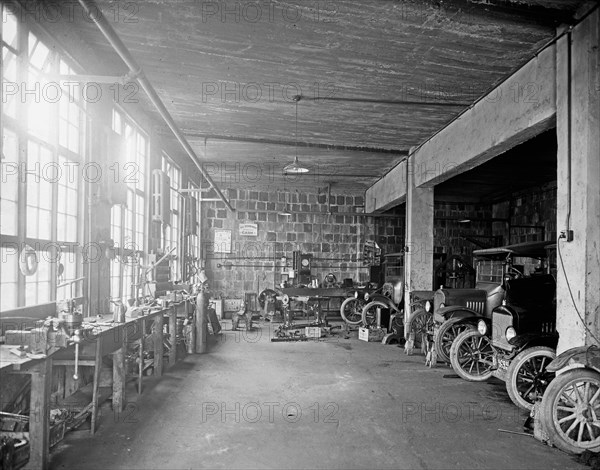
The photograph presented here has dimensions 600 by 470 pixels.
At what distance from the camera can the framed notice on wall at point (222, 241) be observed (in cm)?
1302

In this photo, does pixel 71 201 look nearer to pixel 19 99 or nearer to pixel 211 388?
pixel 19 99

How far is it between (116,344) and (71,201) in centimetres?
164

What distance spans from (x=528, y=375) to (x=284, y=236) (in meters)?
9.07

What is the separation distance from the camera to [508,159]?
912 cm

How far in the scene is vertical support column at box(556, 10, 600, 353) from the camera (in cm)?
400

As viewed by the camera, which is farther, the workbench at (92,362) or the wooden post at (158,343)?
the wooden post at (158,343)

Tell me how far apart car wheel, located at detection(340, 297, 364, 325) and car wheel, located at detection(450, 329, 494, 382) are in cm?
433

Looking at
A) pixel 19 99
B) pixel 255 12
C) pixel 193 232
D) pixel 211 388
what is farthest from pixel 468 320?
pixel 193 232

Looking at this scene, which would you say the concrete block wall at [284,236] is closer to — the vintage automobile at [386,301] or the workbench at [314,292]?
the workbench at [314,292]

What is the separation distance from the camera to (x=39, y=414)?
3029mm

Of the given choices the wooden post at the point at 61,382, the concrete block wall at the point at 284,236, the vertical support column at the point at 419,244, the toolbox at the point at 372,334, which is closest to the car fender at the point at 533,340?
the vertical support column at the point at 419,244

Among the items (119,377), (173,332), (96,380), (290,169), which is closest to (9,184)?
(96,380)

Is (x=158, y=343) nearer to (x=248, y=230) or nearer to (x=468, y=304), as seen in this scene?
(x=468, y=304)

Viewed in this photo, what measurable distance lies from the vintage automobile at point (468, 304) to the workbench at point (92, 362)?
3.90 m
